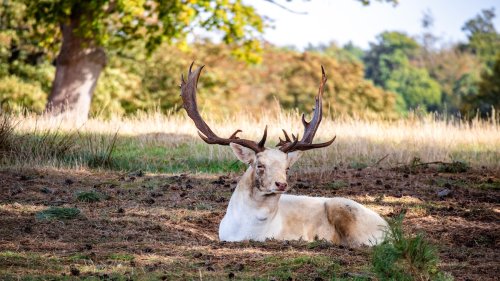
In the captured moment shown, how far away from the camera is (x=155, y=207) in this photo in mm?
10805

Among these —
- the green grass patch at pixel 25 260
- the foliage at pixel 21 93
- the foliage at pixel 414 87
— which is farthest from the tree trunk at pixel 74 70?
the foliage at pixel 414 87

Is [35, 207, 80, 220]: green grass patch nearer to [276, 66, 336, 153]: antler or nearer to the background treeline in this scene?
[276, 66, 336, 153]: antler

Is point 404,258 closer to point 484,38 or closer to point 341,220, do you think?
point 341,220

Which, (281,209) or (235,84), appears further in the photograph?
(235,84)

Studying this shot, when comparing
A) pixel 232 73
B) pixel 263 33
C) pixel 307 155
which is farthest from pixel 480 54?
pixel 307 155

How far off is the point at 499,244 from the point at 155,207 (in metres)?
4.32

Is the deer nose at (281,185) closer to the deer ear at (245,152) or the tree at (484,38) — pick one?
the deer ear at (245,152)

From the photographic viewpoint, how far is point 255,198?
8797 millimetres

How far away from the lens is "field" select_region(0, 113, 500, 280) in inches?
287

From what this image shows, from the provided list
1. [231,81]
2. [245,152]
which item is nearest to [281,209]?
[245,152]

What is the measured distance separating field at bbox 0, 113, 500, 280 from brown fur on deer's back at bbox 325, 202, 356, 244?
81cm

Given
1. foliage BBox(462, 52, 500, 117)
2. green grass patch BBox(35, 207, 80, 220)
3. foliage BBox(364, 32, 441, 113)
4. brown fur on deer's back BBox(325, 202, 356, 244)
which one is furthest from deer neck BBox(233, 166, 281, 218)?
foliage BBox(364, 32, 441, 113)

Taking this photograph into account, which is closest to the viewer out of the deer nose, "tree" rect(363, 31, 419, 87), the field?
the field

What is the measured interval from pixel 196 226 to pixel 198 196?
1822 mm
